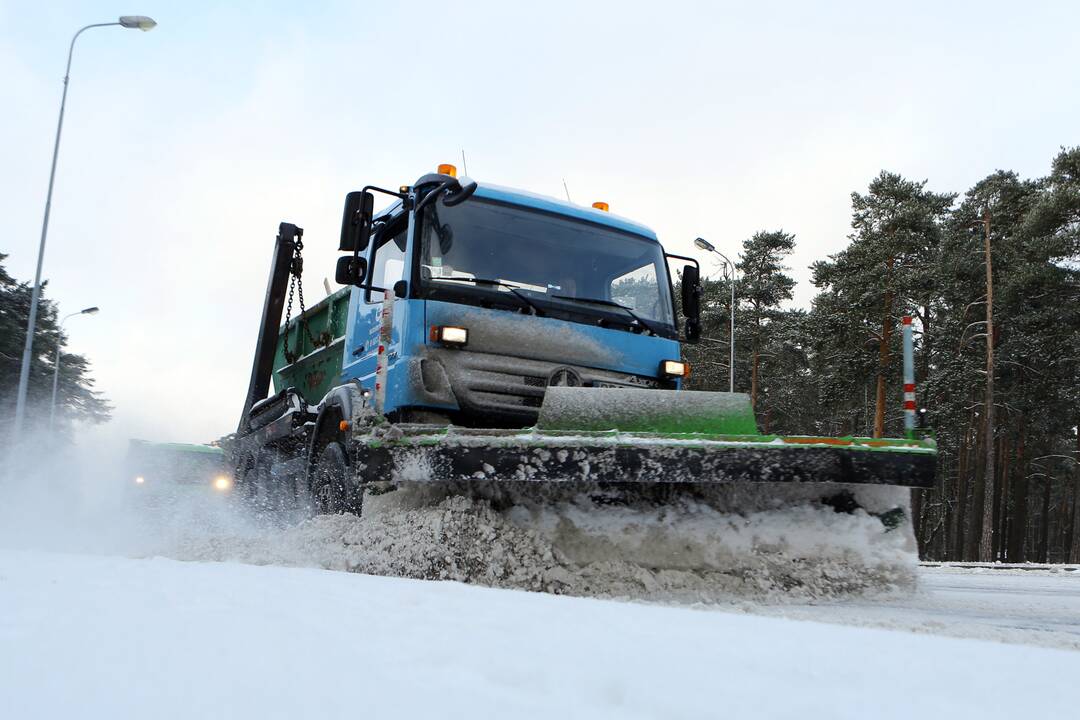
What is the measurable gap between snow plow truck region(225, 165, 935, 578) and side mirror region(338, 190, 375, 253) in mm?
12

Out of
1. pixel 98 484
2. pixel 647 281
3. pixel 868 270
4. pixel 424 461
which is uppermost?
pixel 868 270

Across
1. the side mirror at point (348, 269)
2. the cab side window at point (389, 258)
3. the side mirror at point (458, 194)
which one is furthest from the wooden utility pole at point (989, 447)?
the side mirror at point (348, 269)

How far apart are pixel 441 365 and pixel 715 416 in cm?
181

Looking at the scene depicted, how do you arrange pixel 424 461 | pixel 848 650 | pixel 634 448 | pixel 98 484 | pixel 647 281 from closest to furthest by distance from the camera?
1. pixel 848 650
2. pixel 634 448
3. pixel 424 461
4. pixel 647 281
5. pixel 98 484

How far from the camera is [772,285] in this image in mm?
35594

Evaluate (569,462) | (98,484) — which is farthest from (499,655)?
(98,484)

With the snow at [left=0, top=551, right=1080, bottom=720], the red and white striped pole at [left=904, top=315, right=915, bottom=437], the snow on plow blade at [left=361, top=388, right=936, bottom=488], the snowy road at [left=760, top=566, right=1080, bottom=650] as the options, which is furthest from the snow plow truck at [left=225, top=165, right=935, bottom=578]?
the snow at [left=0, top=551, right=1080, bottom=720]

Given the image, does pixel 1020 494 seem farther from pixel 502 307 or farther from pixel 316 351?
pixel 502 307

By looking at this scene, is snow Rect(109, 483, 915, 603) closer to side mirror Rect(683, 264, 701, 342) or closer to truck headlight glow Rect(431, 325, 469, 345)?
truck headlight glow Rect(431, 325, 469, 345)

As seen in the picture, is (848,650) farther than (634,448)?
No

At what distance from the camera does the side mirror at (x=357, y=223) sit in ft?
20.2

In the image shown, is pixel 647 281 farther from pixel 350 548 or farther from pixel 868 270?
pixel 868 270

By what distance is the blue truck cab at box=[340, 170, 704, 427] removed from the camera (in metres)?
5.89

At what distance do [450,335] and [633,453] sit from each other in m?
1.66
